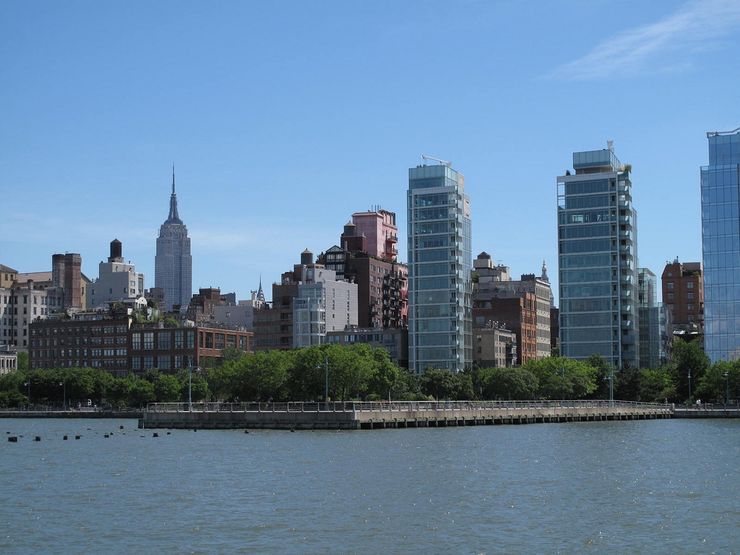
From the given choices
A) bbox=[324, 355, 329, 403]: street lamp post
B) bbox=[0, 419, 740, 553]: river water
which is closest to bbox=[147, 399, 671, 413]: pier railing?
bbox=[324, 355, 329, 403]: street lamp post

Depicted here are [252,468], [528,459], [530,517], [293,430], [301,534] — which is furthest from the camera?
[293,430]

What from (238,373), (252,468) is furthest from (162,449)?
(238,373)

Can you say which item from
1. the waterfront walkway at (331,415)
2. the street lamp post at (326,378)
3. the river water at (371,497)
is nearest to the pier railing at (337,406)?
the waterfront walkway at (331,415)

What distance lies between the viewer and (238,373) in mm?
196000

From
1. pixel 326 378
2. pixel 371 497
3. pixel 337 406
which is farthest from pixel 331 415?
pixel 371 497

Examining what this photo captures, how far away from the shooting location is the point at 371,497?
245 feet

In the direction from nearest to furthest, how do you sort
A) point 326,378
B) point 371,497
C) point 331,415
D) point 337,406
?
1. point 371,497
2. point 331,415
3. point 337,406
4. point 326,378

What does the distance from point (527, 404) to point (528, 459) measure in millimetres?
89492

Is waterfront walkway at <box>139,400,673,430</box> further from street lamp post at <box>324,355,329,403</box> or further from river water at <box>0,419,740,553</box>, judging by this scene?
river water at <box>0,419,740,553</box>

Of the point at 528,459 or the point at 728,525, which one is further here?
the point at 528,459

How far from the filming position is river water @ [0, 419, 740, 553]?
5891cm

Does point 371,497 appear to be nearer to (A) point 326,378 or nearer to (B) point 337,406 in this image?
(B) point 337,406

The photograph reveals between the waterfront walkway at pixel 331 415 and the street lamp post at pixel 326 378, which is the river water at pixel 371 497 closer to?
the waterfront walkway at pixel 331 415

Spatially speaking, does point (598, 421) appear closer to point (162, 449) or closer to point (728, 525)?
point (162, 449)
